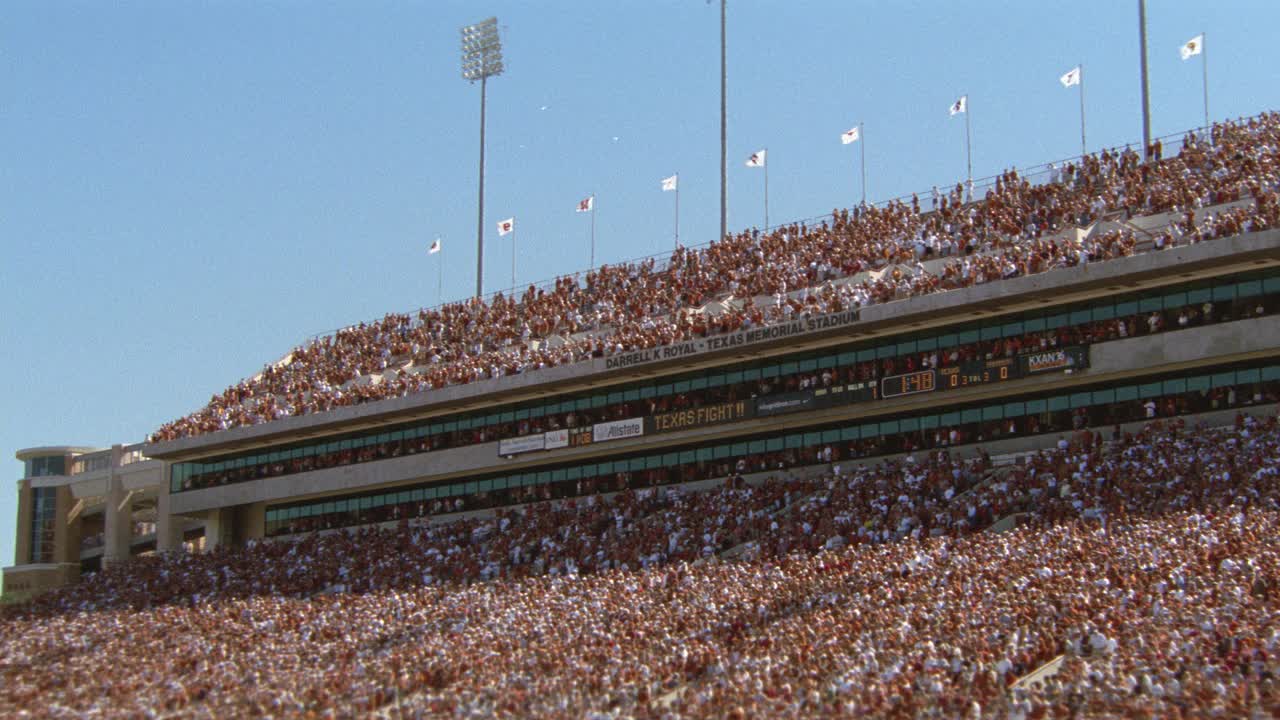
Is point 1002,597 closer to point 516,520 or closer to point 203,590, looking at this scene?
point 516,520

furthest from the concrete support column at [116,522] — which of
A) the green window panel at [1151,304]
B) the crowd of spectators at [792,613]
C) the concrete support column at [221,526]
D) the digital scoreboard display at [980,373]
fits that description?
the green window panel at [1151,304]

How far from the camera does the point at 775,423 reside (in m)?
40.7

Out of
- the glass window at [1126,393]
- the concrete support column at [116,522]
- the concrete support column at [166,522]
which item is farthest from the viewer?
the concrete support column at [116,522]

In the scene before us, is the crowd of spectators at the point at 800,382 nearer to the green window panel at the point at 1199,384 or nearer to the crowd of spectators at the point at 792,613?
the green window panel at the point at 1199,384

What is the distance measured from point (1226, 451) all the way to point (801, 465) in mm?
13138

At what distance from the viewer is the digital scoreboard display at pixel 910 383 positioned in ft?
123

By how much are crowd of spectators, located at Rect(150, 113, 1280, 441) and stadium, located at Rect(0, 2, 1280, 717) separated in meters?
0.16

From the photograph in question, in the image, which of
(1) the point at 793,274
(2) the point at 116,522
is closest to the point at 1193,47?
(1) the point at 793,274

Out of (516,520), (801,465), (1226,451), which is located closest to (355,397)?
(516,520)

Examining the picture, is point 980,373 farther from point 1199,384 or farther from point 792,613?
point 792,613

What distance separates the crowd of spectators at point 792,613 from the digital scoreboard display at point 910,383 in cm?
178

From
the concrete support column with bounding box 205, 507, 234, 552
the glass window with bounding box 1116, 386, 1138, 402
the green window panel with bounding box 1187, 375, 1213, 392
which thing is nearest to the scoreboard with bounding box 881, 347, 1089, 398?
the glass window with bounding box 1116, 386, 1138, 402

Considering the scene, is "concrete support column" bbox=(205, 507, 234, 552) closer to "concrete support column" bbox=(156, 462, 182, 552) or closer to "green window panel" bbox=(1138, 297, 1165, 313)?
"concrete support column" bbox=(156, 462, 182, 552)

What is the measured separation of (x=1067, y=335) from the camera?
A: 35.5m
